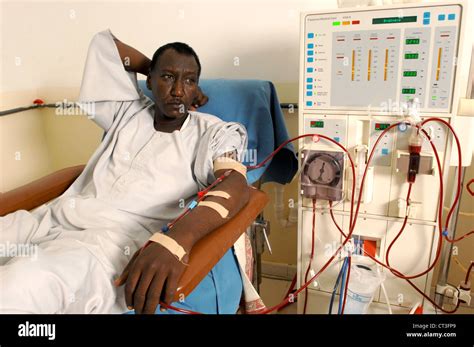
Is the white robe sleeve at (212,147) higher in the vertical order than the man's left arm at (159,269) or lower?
higher

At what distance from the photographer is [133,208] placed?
1.26 meters

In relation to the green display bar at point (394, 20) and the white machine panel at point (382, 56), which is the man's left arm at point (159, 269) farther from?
the green display bar at point (394, 20)

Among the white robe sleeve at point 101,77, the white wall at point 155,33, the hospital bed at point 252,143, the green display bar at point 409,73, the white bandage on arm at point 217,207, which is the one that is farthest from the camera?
the white wall at point 155,33

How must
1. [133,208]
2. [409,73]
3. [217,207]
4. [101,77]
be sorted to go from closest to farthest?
[217,207], [409,73], [133,208], [101,77]

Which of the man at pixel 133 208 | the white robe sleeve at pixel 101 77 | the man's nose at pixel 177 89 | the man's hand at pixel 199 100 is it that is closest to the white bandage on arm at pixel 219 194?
the man at pixel 133 208

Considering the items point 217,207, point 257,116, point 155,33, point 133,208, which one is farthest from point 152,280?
point 155,33

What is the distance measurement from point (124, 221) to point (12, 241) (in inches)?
12.2

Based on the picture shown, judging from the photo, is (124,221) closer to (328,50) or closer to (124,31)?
(328,50)

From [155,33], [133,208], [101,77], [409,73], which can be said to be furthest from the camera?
[155,33]

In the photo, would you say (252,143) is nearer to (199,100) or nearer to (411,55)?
(199,100)

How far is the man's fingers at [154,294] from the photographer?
810 millimetres

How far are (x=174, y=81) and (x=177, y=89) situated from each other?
36 mm

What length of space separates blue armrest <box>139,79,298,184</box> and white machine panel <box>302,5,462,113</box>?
238 mm
